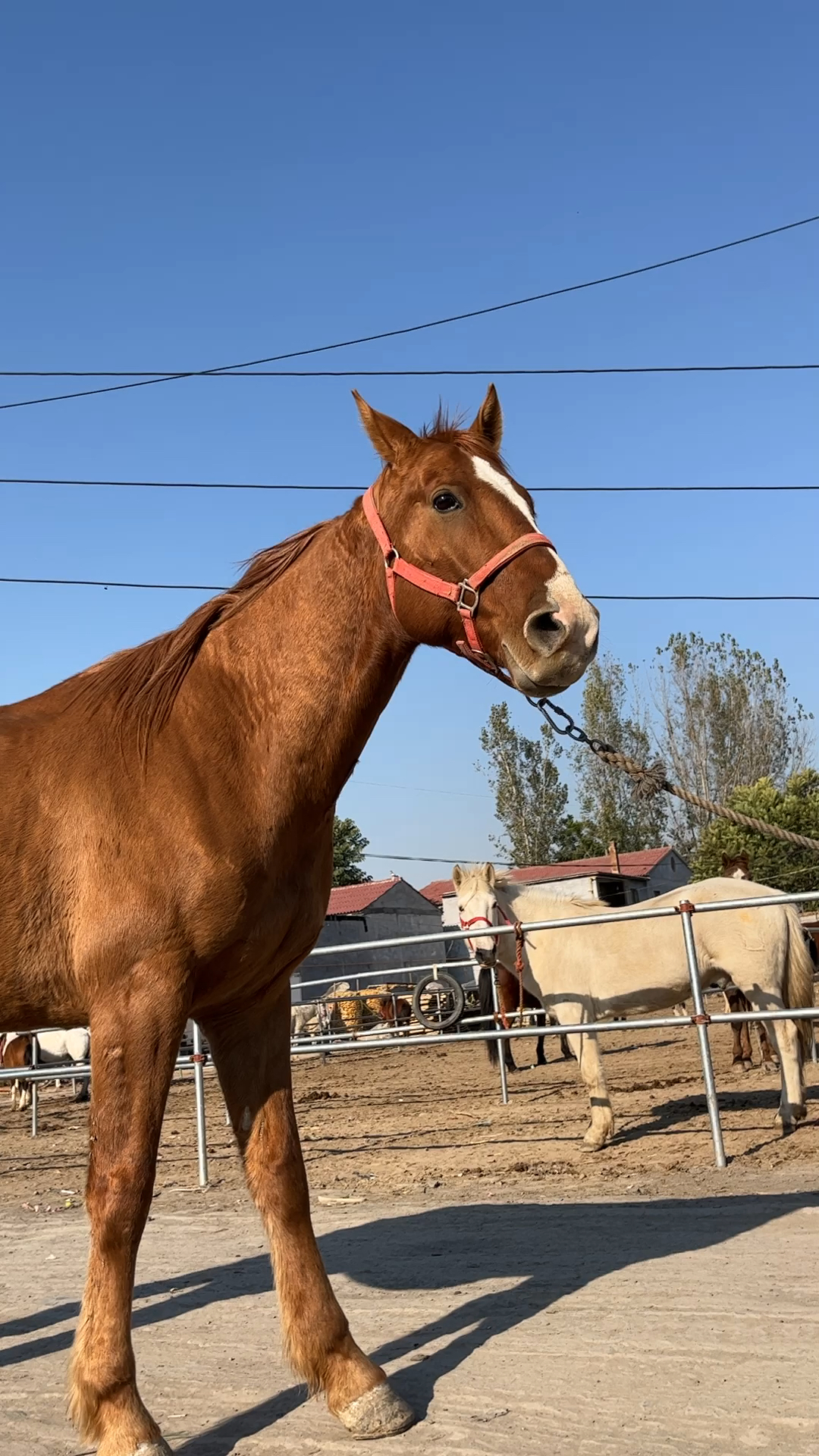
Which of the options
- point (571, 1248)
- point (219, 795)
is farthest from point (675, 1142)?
point (219, 795)

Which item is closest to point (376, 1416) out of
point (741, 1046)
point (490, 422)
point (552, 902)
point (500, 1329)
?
point (500, 1329)

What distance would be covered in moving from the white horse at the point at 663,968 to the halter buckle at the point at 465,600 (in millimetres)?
5404

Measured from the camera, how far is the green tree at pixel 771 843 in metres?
35.7

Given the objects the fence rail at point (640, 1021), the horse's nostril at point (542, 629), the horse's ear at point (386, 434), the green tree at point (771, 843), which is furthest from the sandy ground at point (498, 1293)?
the green tree at point (771, 843)

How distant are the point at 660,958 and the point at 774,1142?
1.71m

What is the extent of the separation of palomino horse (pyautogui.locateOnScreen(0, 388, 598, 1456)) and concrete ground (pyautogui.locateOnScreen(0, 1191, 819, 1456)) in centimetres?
31

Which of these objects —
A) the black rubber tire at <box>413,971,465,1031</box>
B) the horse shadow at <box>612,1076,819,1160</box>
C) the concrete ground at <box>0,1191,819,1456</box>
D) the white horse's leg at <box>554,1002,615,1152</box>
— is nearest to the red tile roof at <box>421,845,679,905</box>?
the black rubber tire at <box>413,971,465,1031</box>

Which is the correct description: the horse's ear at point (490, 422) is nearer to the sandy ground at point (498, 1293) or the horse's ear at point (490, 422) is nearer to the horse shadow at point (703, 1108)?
the sandy ground at point (498, 1293)

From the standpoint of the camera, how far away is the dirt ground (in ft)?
23.8

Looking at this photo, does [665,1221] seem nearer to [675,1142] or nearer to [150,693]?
[675,1142]

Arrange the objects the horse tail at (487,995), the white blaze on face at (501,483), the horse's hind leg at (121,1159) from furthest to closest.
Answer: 1. the horse tail at (487,995)
2. the white blaze on face at (501,483)
3. the horse's hind leg at (121,1159)

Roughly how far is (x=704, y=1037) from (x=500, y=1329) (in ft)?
12.0

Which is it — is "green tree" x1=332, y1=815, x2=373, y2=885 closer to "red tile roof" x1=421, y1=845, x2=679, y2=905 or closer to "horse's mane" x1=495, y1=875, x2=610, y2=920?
"red tile roof" x1=421, y1=845, x2=679, y2=905

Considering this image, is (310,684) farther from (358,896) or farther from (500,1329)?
(358,896)
